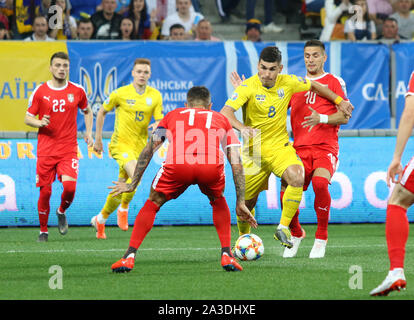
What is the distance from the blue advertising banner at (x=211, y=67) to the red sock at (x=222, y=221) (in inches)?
297

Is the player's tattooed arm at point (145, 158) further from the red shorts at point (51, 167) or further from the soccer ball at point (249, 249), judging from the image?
the red shorts at point (51, 167)

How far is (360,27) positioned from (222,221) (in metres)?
10.3

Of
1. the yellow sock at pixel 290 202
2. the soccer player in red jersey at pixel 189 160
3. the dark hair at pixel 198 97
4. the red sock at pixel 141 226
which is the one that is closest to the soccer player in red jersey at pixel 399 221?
the soccer player in red jersey at pixel 189 160

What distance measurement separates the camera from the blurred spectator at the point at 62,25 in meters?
16.4

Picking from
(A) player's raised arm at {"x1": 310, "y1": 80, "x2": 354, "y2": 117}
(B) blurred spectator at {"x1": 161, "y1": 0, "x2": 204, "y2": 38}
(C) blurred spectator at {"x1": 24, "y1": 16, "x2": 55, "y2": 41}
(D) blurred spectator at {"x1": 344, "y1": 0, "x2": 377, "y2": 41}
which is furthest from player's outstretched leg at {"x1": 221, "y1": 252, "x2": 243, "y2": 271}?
(D) blurred spectator at {"x1": 344, "y1": 0, "x2": 377, "y2": 41}

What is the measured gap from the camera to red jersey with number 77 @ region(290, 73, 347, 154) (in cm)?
994

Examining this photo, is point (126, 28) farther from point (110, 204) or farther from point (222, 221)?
point (222, 221)

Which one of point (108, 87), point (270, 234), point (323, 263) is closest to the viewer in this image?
point (323, 263)

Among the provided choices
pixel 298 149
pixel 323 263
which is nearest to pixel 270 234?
pixel 298 149

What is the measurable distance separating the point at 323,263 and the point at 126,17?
9461 mm

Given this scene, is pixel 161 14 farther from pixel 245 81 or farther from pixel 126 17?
pixel 245 81

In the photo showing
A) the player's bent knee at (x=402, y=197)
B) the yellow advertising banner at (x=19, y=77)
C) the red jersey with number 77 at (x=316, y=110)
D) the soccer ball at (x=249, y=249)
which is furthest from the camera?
the yellow advertising banner at (x=19, y=77)

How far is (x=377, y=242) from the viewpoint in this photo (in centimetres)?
1133

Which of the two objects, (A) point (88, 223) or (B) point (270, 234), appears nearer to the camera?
(B) point (270, 234)
